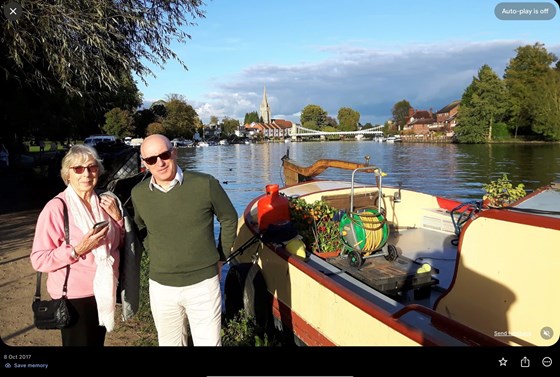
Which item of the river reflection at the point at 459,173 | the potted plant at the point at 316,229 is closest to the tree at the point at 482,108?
the potted plant at the point at 316,229

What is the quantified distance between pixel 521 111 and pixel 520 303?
259 inches

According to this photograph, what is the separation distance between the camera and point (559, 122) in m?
6.39

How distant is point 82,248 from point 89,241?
6 cm

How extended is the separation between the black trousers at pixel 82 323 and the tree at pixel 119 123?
151 ft

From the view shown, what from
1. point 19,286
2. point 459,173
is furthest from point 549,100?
point 459,173

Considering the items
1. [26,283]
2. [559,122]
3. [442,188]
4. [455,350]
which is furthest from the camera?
[442,188]

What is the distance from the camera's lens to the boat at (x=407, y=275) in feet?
6.42

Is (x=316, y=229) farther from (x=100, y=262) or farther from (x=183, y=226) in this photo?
(x=100, y=262)

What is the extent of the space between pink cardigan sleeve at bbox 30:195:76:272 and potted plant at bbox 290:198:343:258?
3351 mm

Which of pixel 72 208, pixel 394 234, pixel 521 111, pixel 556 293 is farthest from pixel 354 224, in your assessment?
pixel 521 111

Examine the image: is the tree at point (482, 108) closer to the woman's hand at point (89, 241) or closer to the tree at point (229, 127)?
the woman's hand at point (89, 241)

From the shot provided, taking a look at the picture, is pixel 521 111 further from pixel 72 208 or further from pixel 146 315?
pixel 72 208

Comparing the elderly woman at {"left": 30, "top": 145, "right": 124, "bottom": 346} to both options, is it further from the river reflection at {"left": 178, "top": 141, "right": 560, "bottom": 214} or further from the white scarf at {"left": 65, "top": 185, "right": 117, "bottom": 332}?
the river reflection at {"left": 178, "top": 141, "right": 560, "bottom": 214}

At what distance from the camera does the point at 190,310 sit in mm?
2369
